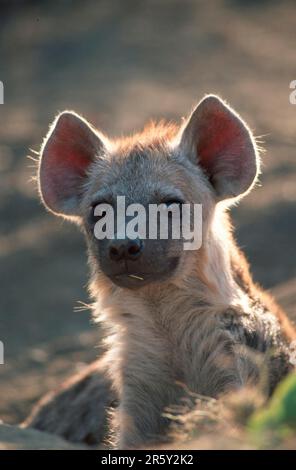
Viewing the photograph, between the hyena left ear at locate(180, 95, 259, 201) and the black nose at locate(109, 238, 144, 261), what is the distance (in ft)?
1.93

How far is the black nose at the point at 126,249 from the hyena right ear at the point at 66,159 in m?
0.71

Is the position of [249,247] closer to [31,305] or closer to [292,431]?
[31,305]

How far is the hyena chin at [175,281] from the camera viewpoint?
4.31 metres

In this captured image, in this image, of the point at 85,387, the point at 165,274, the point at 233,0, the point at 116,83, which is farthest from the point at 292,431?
the point at 233,0

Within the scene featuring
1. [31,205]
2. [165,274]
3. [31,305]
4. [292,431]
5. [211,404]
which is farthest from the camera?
[31,205]

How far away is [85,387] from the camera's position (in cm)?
591

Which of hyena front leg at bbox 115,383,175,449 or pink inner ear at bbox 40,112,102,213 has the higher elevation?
pink inner ear at bbox 40,112,102,213

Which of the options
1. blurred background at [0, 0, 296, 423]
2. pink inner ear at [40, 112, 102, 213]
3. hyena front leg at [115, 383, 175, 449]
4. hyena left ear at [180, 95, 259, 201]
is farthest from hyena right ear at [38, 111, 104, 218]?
blurred background at [0, 0, 296, 423]

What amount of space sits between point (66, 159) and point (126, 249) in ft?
2.85

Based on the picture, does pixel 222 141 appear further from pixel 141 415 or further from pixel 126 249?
pixel 141 415

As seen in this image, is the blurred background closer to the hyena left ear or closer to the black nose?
the hyena left ear

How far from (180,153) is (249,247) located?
14.1 ft

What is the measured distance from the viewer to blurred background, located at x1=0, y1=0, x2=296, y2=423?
8180mm

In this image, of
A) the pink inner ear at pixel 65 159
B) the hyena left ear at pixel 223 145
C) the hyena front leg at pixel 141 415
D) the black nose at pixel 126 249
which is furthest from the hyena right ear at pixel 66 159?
the hyena front leg at pixel 141 415
